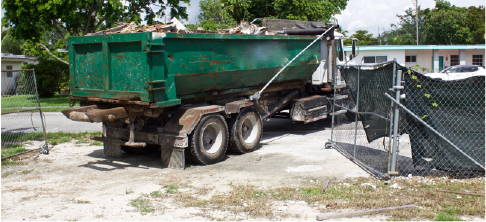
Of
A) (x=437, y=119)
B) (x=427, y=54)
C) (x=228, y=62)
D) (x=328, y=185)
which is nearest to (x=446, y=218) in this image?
(x=328, y=185)

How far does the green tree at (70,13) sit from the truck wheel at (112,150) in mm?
10313

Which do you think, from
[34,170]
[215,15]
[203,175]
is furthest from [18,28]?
[215,15]

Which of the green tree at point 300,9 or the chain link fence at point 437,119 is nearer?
the chain link fence at point 437,119

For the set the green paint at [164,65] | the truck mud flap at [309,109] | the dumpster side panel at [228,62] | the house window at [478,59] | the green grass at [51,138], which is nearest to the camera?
the green paint at [164,65]

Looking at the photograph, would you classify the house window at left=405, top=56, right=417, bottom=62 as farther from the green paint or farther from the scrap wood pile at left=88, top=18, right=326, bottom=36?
the green paint

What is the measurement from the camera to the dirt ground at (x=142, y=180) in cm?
526

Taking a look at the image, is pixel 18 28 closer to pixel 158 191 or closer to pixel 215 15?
pixel 158 191

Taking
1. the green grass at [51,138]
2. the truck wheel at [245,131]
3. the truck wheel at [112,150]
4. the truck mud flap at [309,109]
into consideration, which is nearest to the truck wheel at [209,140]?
the truck wheel at [245,131]

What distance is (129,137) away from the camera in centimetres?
786

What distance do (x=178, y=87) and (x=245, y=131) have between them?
7.41ft

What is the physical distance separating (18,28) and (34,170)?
46.2ft

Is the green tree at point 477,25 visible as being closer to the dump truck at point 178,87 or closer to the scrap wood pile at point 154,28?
the dump truck at point 178,87

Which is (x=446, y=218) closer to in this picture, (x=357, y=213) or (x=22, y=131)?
(x=357, y=213)

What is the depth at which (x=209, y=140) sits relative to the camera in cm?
821
